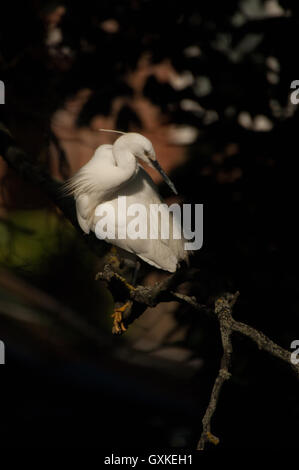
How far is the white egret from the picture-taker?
1.49 meters

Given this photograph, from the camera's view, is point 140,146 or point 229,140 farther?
point 140,146

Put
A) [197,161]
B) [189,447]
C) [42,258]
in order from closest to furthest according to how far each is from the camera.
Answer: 1. [197,161]
2. [189,447]
3. [42,258]

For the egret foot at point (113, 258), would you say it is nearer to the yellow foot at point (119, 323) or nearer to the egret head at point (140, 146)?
the yellow foot at point (119, 323)

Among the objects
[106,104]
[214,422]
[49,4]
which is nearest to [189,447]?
[214,422]

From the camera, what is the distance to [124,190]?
1589mm

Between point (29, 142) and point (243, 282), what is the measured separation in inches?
59.2


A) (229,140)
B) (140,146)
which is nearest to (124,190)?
(140,146)

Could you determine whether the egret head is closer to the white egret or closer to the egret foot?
the white egret

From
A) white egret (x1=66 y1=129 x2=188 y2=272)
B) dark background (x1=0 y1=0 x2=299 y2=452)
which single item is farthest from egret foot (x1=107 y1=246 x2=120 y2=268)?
dark background (x1=0 y1=0 x2=299 y2=452)

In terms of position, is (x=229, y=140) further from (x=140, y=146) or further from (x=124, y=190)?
(x=124, y=190)

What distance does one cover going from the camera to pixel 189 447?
1682mm

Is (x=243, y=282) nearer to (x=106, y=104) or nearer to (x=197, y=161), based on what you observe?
(x=197, y=161)

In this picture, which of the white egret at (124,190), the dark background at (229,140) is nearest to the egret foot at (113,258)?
the white egret at (124,190)

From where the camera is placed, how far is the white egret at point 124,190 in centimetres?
149
